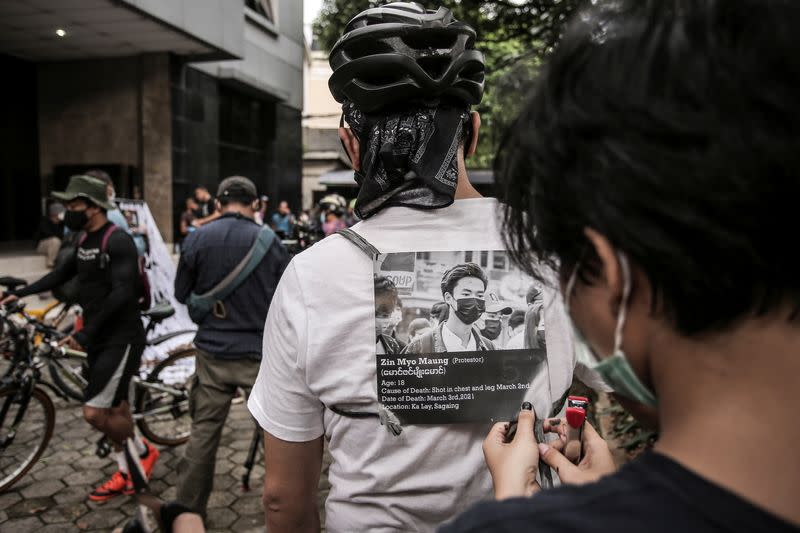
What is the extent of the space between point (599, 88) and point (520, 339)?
0.76 meters

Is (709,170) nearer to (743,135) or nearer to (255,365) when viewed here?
(743,135)

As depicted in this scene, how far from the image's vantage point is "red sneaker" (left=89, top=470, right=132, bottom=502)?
3926 millimetres

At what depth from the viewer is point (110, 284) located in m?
4.00

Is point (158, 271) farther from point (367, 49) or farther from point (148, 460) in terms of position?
point (367, 49)

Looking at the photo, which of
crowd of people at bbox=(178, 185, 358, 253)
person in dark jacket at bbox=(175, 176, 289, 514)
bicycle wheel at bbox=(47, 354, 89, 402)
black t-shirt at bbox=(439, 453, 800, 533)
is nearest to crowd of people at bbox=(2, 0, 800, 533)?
black t-shirt at bbox=(439, 453, 800, 533)

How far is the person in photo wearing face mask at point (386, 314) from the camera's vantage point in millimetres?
1312

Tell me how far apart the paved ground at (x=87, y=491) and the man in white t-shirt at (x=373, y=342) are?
2.62m

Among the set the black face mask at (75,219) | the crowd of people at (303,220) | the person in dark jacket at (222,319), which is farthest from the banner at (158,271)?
the person in dark jacket at (222,319)

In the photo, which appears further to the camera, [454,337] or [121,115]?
[121,115]

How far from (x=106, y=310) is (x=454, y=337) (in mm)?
3203

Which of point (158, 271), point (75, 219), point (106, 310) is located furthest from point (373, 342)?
point (158, 271)

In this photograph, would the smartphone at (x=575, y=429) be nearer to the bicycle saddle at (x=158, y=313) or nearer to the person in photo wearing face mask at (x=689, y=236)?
the person in photo wearing face mask at (x=689, y=236)

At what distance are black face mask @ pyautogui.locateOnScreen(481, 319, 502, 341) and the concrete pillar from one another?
43.3 feet

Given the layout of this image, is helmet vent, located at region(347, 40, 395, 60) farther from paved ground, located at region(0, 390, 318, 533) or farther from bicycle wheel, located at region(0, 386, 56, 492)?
bicycle wheel, located at region(0, 386, 56, 492)
